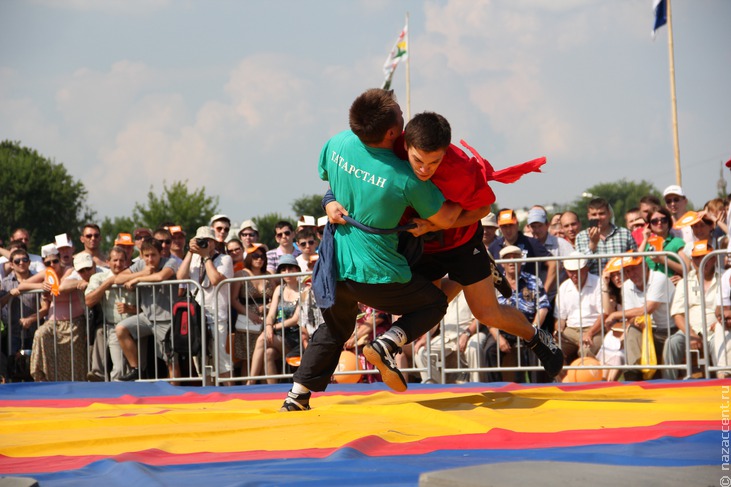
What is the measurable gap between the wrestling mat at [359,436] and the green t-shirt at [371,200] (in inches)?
32.4

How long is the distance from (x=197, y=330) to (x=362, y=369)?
1.75 metres

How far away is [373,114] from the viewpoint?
16.3ft

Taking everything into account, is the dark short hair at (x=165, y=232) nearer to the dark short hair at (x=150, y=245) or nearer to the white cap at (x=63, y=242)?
the dark short hair at (x=150, y=245)

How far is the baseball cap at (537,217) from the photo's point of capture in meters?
9.90

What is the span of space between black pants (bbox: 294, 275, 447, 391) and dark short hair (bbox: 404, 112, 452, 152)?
2.80 feet

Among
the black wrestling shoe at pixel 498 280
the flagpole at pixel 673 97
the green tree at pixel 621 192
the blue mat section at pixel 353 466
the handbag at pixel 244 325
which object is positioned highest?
the green tree at pixel 621 192

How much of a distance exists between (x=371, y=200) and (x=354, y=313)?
2.75ft

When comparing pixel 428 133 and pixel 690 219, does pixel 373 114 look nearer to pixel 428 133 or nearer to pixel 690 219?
pixel 428 133

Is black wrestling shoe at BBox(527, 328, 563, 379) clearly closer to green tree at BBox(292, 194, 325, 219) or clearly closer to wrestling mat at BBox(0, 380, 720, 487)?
wrestling mat at BBox(0, 380, 720, 487)

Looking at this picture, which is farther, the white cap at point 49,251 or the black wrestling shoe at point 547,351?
the white cap at point 49,251

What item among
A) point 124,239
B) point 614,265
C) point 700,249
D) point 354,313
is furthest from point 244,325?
point 700,249

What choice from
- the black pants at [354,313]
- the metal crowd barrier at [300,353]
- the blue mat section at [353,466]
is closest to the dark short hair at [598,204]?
Result: the metal crowd barrier at [300,353]

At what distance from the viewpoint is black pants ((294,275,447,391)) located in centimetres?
529

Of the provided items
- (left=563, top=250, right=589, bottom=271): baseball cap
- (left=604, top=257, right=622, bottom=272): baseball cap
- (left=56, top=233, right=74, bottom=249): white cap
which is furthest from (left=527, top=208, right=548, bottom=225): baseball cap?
(left=56, top=233, right=74, bottom=249): white cap
